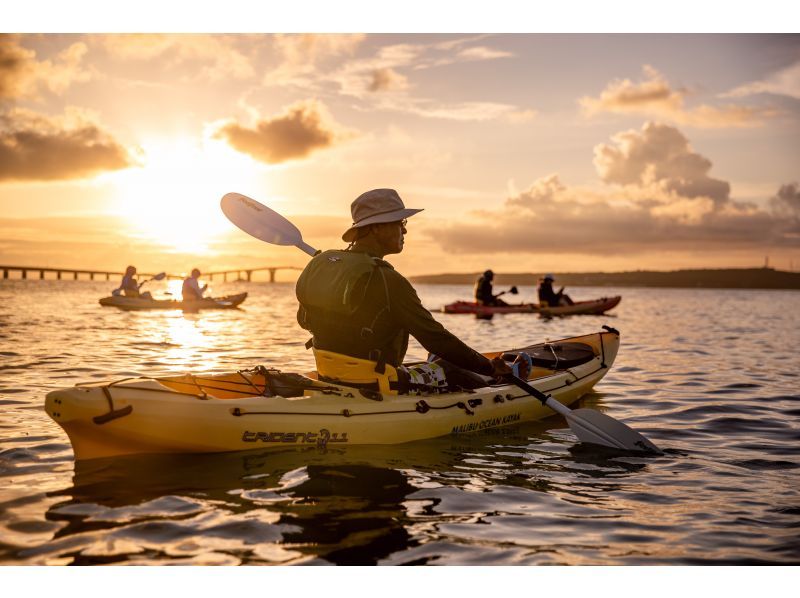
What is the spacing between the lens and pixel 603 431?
23.9 feet

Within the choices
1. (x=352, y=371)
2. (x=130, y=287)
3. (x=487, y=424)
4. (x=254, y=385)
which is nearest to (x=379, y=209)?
(x=352, y=371)

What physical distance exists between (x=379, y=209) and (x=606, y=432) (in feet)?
10.9

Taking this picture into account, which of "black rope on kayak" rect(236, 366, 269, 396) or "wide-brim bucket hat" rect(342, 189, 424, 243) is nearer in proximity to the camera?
"wide-brim bucket hat" rect(342, 189, 424, 243)

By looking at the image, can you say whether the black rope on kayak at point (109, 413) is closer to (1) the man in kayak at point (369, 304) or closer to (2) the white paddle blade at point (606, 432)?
(1) the man in kayak at point (369, 304)

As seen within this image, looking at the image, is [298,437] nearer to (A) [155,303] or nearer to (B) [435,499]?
(B) [435,499]

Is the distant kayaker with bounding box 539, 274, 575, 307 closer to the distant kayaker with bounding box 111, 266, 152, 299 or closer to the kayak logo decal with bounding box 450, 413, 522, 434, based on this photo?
the distant kayaker with bounding box 111, 266, 152, 299

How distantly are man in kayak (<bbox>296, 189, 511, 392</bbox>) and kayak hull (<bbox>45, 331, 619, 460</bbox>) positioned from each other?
1.27ft

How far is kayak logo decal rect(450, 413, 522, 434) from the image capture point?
735 centimetres

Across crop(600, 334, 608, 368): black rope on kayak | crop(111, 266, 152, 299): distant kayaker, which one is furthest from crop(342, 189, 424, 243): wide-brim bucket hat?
crop(111, 266, 152, 299): distant kayaker

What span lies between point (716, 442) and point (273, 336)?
49.1 feet
